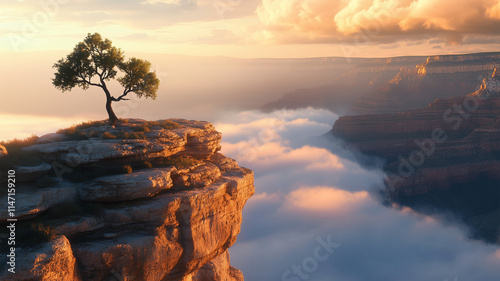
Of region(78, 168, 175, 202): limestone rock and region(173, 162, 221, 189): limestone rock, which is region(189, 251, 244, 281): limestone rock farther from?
region(78, 168, 175, 202): limestone rock

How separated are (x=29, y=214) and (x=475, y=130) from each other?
151484mm

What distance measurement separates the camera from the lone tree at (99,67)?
3123 centimetres

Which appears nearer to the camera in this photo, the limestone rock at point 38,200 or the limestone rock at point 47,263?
the limestone rock at point 47,263

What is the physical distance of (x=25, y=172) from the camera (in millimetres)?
22609

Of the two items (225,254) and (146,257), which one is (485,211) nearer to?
(225,254)

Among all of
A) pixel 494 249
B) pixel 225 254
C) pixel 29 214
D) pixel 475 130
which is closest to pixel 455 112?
pixel 475 130

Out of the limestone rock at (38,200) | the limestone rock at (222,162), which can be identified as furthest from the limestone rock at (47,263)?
the limestone rock at (222,162)

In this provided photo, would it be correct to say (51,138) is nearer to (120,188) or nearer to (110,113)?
(110,113)

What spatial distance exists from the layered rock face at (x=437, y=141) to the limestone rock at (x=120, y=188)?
125 meters

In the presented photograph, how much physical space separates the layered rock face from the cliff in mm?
118705

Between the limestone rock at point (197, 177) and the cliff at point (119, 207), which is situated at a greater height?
the limestone rock at point (197, 177)

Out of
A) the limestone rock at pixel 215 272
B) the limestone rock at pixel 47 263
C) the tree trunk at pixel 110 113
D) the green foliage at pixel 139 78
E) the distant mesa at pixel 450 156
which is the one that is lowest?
the limestone rock at pixel 47 263

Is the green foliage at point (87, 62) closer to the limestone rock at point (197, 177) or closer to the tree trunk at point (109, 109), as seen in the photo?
the tree trunk at point (109, 109)

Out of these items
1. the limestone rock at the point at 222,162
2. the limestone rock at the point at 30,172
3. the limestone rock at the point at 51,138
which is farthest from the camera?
the limestone rock at the point at 222,162
